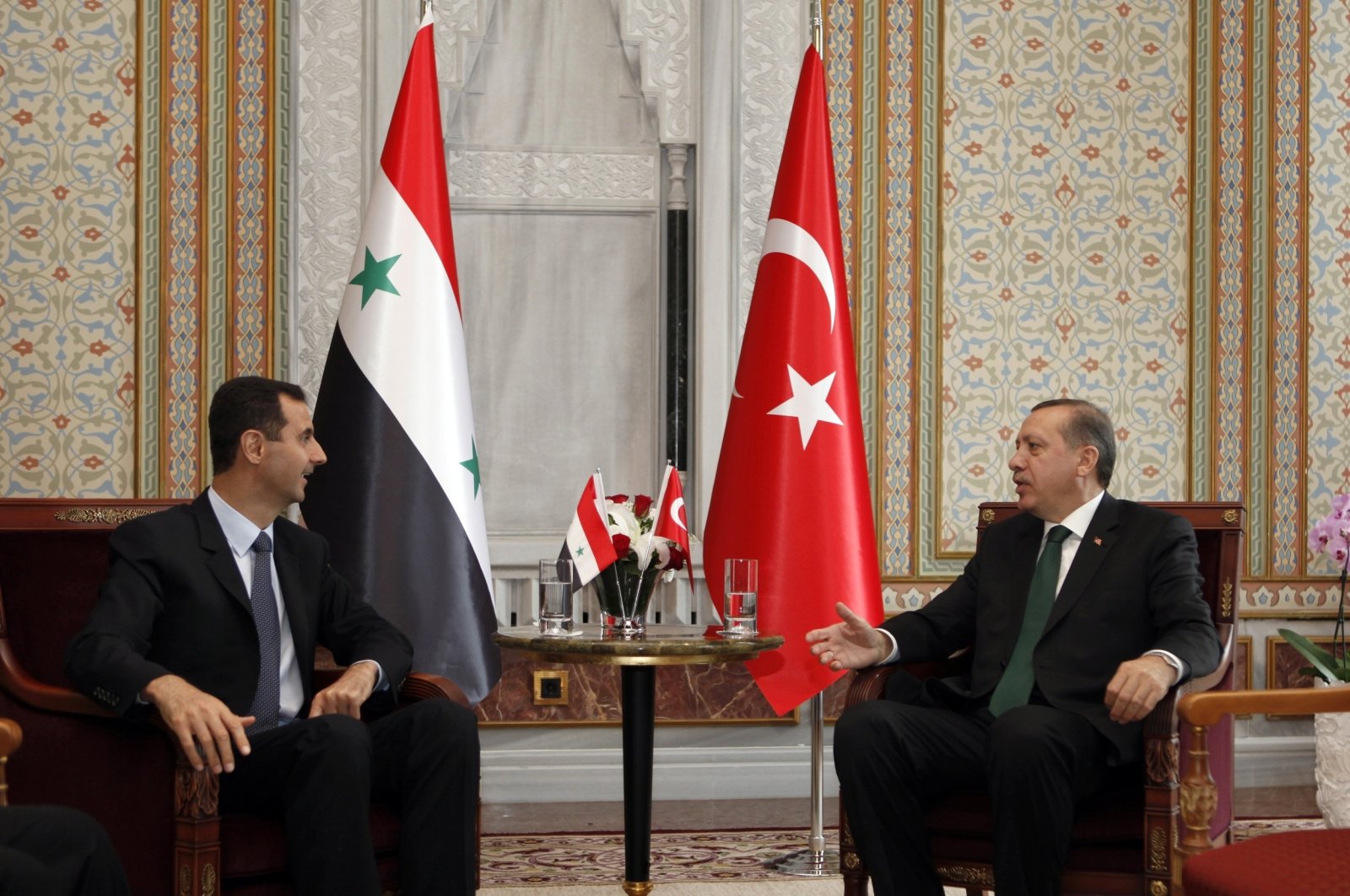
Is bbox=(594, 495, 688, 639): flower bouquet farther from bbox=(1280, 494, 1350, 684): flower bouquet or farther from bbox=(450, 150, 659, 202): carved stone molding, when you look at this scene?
bbox=(1280, 494, 1350, 684): flower bouquet

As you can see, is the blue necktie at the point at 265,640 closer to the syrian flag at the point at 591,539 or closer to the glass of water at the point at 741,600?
the syrian flag at the point at 591,539

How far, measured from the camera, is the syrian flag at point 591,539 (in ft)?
10.5

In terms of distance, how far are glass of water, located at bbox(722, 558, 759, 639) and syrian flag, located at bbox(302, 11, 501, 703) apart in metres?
0.95

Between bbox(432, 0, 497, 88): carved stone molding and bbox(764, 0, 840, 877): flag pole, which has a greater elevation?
bbox(432, 0, 497, 88): carved stone molding

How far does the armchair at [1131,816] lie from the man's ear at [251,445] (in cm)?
139

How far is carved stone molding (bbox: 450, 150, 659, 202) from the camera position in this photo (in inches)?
194

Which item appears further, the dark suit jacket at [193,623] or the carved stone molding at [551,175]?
the carved stone molding at [551,175]

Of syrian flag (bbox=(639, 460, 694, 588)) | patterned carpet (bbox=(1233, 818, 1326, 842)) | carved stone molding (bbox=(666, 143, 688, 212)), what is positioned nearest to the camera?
syrian flag (bbox=(639, 460, 694, 588))

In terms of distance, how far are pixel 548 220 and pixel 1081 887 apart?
10.3ft

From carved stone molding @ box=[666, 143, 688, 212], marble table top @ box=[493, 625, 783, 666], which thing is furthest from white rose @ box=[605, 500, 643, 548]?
carved stone molding @ box=[666, 143, 688, 212]

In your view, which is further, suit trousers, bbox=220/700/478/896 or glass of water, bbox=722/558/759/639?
glass of water, bbox=722/558/759/639

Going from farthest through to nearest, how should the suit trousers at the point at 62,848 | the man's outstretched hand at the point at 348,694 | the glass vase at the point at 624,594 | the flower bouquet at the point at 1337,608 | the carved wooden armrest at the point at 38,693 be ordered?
the flower bouquet at the point at 1337,608
the glass vase at the point at 624,594
the man's outstretched hand at the point at 348,694
the carved wooden armrest at the point at 38,693
the suit trousers at the point at 62,848

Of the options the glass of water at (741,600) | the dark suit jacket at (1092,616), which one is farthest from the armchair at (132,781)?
the dark suit jacket at (1092,616)

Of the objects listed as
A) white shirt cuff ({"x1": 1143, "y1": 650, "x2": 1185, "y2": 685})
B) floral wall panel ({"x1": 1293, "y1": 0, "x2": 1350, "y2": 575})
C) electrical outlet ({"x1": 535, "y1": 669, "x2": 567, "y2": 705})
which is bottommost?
electrical outlet ({"x1": 535, "y1": 669, "x2": 567, "y2": 705})
